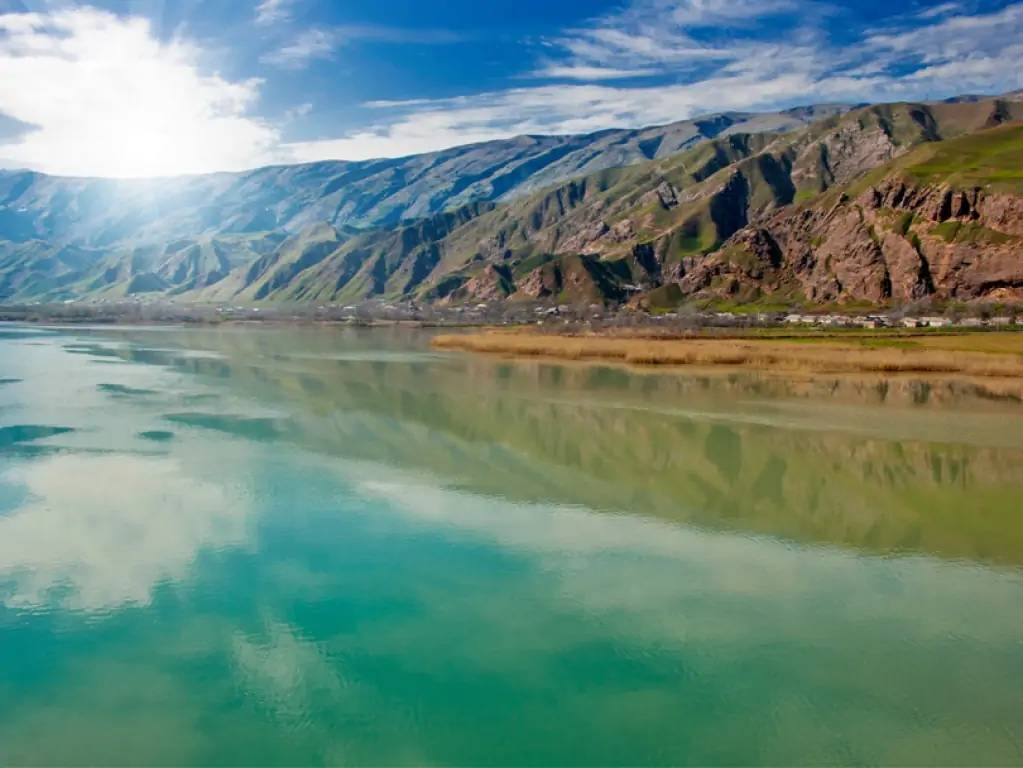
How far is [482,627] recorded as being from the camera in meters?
15.1

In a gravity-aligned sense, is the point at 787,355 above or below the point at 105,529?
above

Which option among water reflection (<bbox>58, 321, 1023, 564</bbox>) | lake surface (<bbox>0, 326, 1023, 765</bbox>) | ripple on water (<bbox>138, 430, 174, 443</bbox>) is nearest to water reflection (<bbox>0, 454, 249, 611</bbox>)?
lake surface (<bbox>0, 326, 1023, 765</bbox>)

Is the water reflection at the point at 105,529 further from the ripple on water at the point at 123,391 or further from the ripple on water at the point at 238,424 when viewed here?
the ripple on water at the point at 123,391

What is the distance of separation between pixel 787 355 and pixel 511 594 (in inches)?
2287

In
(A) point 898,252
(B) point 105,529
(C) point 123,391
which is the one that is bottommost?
(B) point 105,529

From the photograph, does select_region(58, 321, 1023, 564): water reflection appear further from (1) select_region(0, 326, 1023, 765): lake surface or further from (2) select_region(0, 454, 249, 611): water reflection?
(2) select_region(0, 454, 249, 611): water reflection

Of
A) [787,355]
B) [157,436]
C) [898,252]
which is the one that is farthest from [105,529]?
[898,252]

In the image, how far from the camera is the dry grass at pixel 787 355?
62375mm

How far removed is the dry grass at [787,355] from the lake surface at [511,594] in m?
27.8

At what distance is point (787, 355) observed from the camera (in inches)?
2726

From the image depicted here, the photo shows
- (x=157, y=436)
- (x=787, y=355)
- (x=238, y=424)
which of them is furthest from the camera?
(x=787, y=355)

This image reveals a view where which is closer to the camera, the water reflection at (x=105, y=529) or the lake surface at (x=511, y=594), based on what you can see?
the lake surface at (x=511, y=594)

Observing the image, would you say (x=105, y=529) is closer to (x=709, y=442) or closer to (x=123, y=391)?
(x=709, y=442)

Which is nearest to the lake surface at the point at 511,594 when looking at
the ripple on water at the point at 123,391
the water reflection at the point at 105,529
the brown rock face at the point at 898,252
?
the water reflection at the point at 105,529
